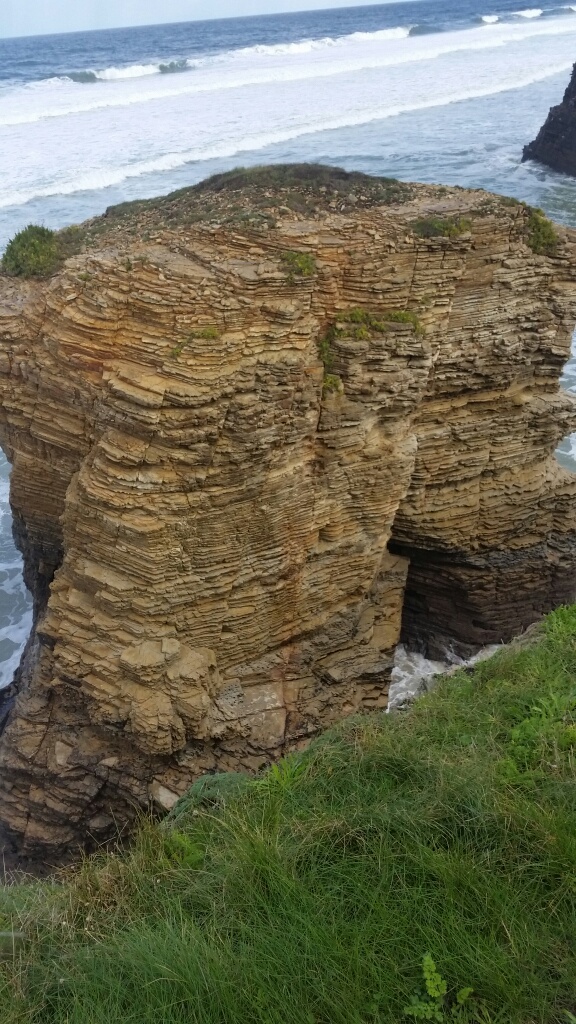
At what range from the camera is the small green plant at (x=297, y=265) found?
7250 millimetres

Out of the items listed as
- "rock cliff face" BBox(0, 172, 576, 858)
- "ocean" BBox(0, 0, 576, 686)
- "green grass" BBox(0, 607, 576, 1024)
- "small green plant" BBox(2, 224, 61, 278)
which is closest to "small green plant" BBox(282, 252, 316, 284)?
Result: "rock cliff face" BBox(0, 172, 576, 858)

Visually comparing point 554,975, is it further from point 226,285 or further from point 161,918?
point 226,285

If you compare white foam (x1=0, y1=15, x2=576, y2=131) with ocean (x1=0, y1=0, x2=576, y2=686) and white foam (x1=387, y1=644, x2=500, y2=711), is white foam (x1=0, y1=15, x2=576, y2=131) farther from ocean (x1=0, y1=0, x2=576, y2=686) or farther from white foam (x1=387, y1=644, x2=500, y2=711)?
white foam (x1=387, y1=644, x2=500, y2=711)

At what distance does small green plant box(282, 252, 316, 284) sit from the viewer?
7.25m

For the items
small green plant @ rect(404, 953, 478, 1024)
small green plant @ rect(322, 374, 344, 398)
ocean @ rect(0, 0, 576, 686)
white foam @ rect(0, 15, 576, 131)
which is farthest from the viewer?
white foam @ rect(0, 15, 576, 131)

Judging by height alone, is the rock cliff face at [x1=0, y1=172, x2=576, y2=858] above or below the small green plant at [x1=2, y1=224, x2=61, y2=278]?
below

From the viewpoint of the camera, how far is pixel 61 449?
8000 mm

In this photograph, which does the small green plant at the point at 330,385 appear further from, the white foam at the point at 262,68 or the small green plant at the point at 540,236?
the white foam at the point at 262,68

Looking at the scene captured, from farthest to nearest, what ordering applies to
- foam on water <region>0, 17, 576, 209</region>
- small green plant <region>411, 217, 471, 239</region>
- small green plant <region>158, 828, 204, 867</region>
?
foam on water <region>0, 17, 576, 209</region> → small green plant <region>411, 217, 471, 239</region> → small green plant <region>158, 828, 204, 867</region>

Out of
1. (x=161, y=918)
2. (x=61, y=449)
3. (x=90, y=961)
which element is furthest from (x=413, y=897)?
(x=61, y=449)

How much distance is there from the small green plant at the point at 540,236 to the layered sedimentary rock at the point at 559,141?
26.2m

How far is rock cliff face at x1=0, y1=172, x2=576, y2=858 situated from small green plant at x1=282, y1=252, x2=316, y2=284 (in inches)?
1.0

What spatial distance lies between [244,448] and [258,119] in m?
35.5

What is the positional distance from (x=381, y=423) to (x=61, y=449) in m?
3.46
